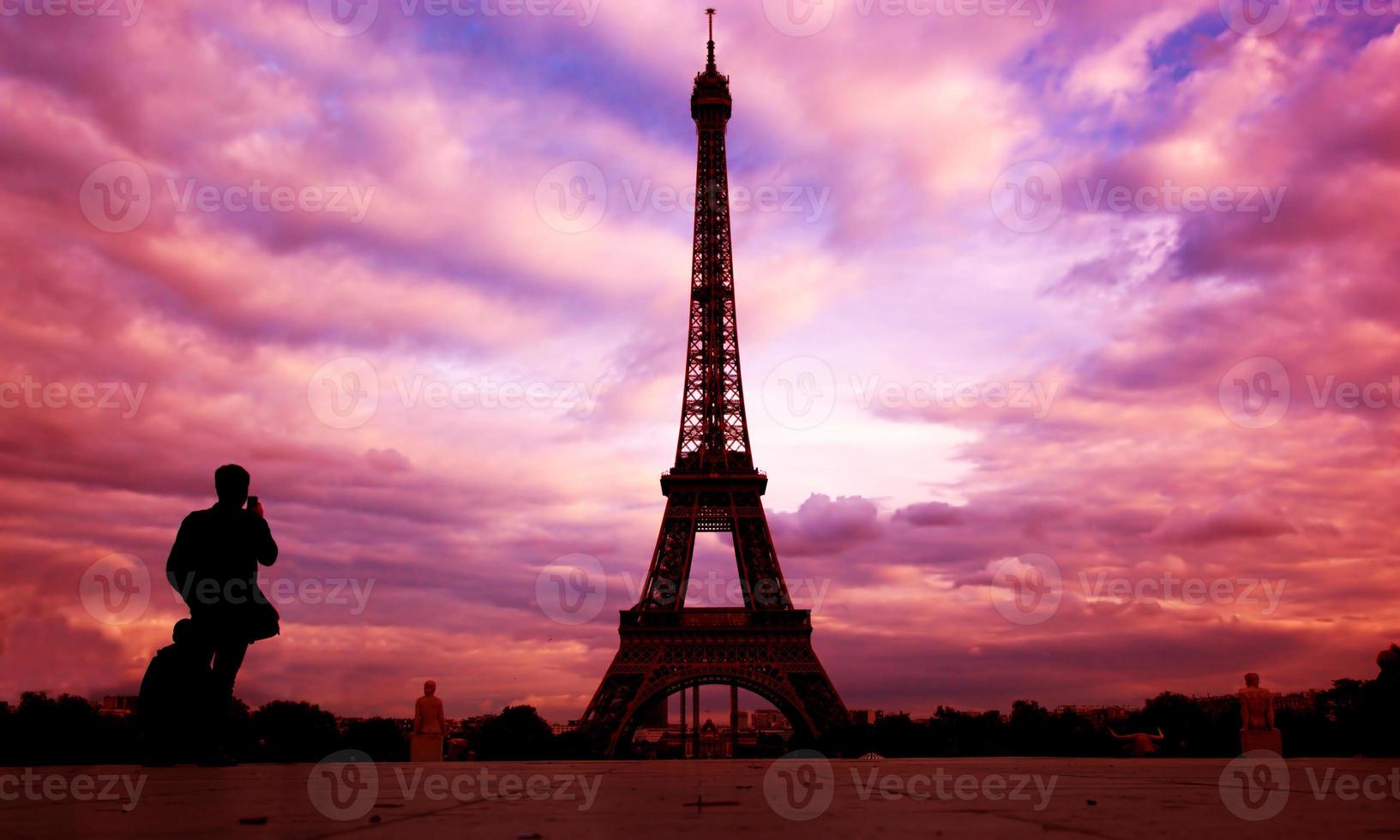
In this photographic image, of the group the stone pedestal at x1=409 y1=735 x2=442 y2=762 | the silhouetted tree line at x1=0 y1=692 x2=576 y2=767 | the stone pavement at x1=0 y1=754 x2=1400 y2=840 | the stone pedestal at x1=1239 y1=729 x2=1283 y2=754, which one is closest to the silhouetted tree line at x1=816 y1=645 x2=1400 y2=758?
the stone pedestal at x1=1239 y1=729 x2=1283 y2=754

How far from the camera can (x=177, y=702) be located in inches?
523

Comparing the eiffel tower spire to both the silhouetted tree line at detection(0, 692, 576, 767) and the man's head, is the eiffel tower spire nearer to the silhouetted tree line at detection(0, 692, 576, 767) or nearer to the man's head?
the silhouetted tree line at detection(0, 692, 576, 767)

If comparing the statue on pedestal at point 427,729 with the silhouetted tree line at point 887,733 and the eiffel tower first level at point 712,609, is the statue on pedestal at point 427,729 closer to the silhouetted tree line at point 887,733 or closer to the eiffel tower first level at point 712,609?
the silhouetted tree line at point 887,733

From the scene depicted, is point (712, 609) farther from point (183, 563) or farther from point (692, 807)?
point (692, 807)

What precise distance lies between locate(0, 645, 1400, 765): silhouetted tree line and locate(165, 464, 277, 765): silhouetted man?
1077 inches

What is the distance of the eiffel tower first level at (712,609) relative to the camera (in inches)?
2507

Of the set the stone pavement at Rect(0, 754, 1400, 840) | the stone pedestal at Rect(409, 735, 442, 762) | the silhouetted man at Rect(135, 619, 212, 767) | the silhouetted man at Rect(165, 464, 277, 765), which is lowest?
the stone pavement at Rect(0, 754, 1400, 840)

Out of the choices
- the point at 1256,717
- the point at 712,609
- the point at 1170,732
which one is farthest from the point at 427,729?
the point at 1170,732

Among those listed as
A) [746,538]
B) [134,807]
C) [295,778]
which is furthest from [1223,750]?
[134,807]

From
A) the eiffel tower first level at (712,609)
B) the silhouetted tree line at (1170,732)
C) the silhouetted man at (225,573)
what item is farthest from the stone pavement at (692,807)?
the eiffel tower first level at (712,609)

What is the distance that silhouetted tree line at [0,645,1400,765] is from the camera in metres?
49.6

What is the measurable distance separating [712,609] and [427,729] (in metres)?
43.4

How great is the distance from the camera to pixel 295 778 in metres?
11.7

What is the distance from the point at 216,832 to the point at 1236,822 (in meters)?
5.03
